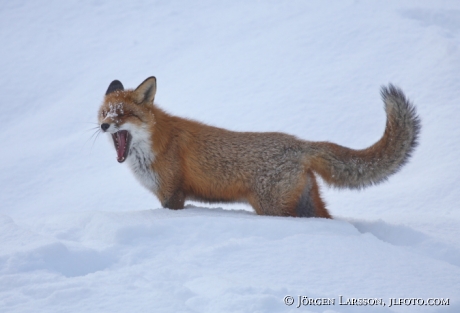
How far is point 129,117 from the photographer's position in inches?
179

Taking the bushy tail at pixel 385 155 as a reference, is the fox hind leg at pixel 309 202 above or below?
below

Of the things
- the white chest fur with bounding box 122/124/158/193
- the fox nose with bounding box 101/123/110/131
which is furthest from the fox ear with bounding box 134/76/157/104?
the fox nose with bounding box 101/123/110/131

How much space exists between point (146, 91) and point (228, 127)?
4.09 metres

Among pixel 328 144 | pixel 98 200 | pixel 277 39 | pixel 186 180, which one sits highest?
pixel 277 39

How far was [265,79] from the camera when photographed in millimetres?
9992

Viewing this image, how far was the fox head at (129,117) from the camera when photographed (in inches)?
177

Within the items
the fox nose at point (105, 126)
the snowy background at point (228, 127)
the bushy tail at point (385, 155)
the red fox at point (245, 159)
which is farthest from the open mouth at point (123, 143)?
the bushy tail at point (385, 155)

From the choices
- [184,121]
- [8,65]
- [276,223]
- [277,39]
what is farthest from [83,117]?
[276,223]

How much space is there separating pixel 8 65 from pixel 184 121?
27.9 feet

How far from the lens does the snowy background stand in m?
2.77

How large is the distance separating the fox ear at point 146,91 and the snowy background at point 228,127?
104 centimetres

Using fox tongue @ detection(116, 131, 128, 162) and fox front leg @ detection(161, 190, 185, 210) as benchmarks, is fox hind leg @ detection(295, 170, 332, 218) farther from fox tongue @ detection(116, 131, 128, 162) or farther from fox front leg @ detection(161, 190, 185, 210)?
fox tongue @ detection(116, 131, 128, 162)

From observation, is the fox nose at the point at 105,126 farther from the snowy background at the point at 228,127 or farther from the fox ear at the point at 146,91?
the snowy background at the point at 228,127

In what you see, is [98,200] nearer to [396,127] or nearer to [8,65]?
[396,127]
